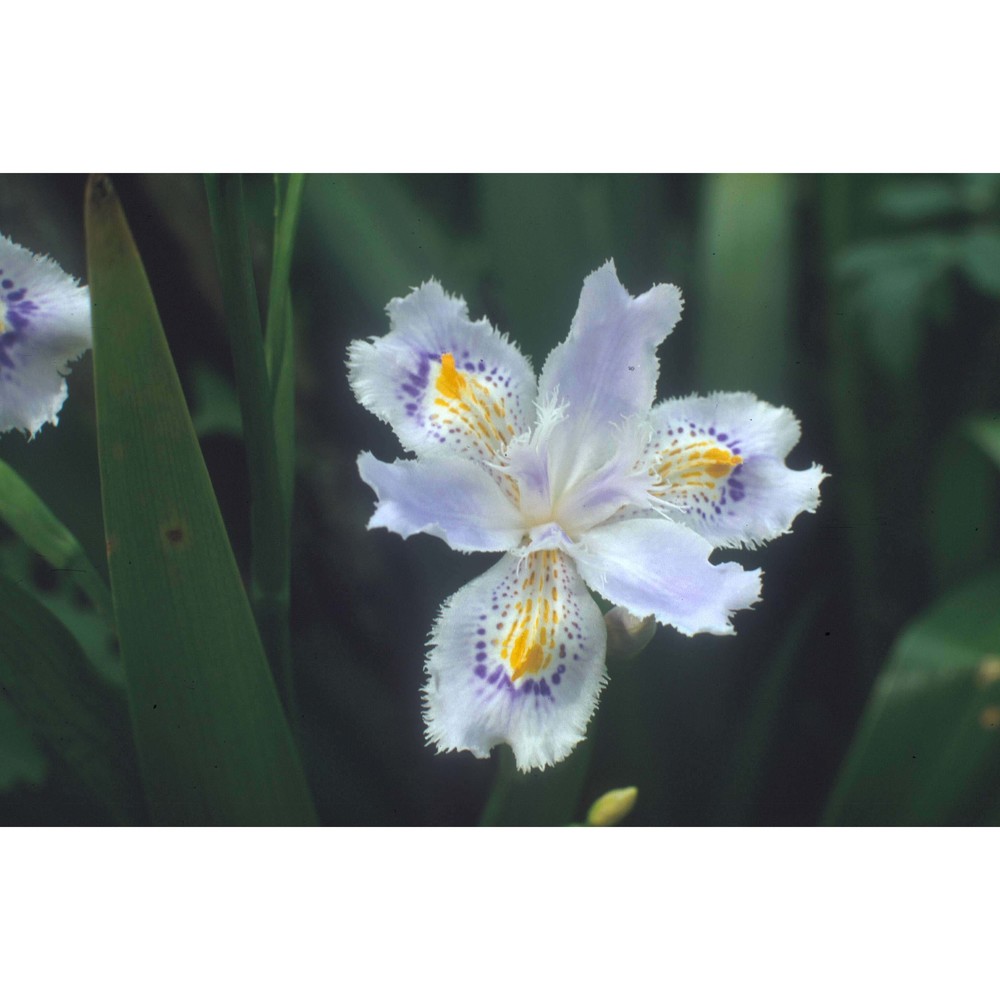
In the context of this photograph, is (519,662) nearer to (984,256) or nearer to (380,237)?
(380,237)

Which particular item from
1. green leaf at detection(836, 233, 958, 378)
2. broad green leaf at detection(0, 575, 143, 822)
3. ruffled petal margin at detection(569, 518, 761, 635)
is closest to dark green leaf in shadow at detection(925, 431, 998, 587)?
green leaf at detection(836, 233, 958, 378)

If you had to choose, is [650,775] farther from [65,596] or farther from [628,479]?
[65,596]

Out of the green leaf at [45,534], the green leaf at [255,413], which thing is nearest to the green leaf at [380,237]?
the green leaf at [255,413]

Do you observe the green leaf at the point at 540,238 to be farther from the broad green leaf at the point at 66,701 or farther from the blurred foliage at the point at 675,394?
the broad green leaf at the point at 66,701

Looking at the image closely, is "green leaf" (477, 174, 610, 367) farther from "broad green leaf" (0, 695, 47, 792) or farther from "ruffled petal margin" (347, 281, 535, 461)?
"broad green leaf" (0, 695, 47, 792)

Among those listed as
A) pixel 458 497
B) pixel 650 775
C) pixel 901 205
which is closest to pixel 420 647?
pixel 458 497

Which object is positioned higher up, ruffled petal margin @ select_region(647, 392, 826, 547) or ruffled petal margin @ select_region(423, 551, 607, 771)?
ruffled petal margin @ select_region(647, 392, 826, 547)
